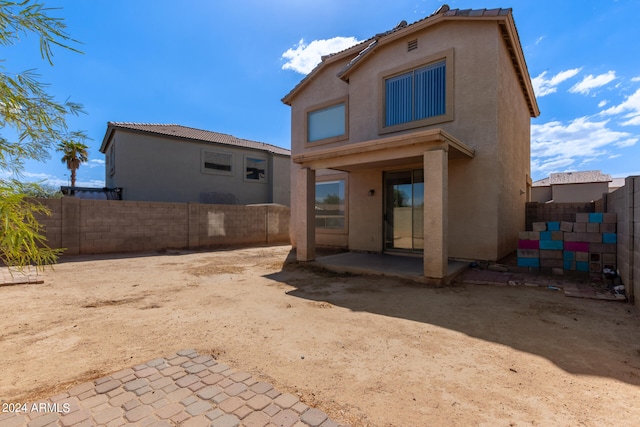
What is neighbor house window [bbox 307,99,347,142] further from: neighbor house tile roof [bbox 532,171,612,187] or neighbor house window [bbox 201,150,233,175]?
neighbor house tile roof [bbox 532,171,612,187]

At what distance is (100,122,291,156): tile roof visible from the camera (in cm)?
1642

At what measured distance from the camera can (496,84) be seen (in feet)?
24.3

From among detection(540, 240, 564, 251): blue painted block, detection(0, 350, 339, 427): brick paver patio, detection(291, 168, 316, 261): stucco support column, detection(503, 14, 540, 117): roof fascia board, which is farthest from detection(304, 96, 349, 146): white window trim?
detection(0, 350, 339, 427): brick paver patio

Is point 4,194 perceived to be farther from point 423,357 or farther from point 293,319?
point 423,357

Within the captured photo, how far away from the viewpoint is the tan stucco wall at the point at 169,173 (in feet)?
52.4

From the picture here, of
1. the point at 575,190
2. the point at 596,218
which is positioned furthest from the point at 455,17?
the point at 575,190

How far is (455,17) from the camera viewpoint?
7738 millimetres

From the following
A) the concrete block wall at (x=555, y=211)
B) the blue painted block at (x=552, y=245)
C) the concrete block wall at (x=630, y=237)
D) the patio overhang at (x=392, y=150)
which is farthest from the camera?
the concrete block wall at (x=555, y=211)

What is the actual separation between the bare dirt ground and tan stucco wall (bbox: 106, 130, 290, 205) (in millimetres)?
11372

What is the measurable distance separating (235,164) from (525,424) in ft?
65.0

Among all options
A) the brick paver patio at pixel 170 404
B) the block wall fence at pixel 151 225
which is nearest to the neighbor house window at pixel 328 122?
the block wall fence at pixel 151 225

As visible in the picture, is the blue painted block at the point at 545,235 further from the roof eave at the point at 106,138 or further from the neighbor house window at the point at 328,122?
the roof eave at the point at 106,138

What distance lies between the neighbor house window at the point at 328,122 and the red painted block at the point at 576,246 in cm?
692

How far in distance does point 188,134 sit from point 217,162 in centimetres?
241
